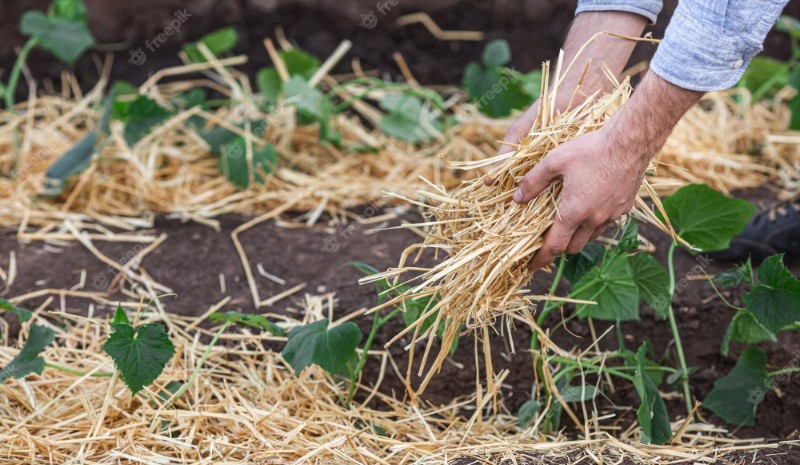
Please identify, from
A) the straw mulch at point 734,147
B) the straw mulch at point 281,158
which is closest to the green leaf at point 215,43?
the straw mulch at point 281,158

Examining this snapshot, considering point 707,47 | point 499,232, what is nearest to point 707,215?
point 499,232

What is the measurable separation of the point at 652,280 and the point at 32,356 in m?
1.21

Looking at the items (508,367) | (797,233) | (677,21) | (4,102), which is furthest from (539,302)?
(4,102)

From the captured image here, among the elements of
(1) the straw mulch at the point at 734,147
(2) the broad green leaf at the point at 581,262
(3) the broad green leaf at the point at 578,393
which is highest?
(2) the broad green leaf at the point at 581,262

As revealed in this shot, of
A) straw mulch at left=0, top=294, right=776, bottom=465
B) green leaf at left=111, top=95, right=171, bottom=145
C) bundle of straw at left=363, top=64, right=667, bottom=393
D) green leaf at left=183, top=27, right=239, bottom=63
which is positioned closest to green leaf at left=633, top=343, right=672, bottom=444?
straw mulch at left=0, top=294, right=776, bottom=465

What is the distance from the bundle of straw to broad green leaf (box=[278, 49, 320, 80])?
60.6 inches

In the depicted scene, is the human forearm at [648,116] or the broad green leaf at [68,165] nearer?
the human forearm at [648,116]

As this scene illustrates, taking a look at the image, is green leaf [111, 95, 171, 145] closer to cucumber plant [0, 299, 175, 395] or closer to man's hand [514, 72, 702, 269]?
cucumber plant [0, 299, 175, 395]

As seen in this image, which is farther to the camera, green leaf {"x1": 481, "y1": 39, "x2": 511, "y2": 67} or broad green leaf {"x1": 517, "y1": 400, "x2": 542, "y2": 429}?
green leaf {"x1": 481, "y1": 39, "x2": 511, "y2": 67}

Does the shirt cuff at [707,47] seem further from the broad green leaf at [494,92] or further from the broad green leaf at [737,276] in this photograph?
the broad green leaf at [494,92]

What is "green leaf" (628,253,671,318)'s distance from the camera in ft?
5.73

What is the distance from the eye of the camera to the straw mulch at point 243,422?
1.73 metres

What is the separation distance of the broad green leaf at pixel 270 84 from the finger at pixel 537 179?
5.53 ft

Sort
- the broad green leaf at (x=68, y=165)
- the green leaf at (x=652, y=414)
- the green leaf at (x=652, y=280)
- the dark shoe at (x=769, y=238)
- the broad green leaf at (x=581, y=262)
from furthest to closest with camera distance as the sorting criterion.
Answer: the broad green leaf at (x=68, y=165)
the dark shoe at (x=769, y=238)
the broad green leaf at (x=581, y=262)
the green leaf at (x=652, y=280)
the green leaf at (x=652, y=414)
